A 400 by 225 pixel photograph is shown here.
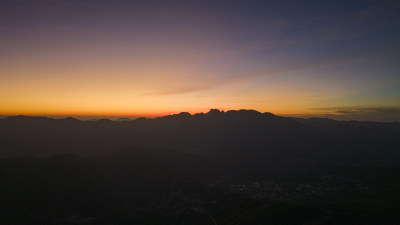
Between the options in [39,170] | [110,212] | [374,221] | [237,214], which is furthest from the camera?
[39,170]

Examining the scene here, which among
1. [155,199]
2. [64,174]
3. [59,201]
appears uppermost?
[64,174]

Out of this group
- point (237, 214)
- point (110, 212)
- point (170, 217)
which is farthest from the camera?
point (110, 212)

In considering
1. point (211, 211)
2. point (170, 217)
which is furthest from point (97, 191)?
point (211, 211)

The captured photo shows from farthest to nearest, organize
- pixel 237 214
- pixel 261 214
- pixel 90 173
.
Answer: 1. pixel 90 173
2. pixel 237 214
3. pixel 261 214

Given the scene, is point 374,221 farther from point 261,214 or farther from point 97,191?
point 97,191

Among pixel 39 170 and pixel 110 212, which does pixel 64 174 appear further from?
pixel 110 212

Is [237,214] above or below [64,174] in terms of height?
below

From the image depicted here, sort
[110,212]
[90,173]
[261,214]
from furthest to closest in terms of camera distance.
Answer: [90,173]
[110,212]
[261,214]

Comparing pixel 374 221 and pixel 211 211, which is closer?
pixel 374 221

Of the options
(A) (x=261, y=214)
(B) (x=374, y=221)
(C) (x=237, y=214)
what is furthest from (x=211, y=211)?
(B) (x=374, y=221)
